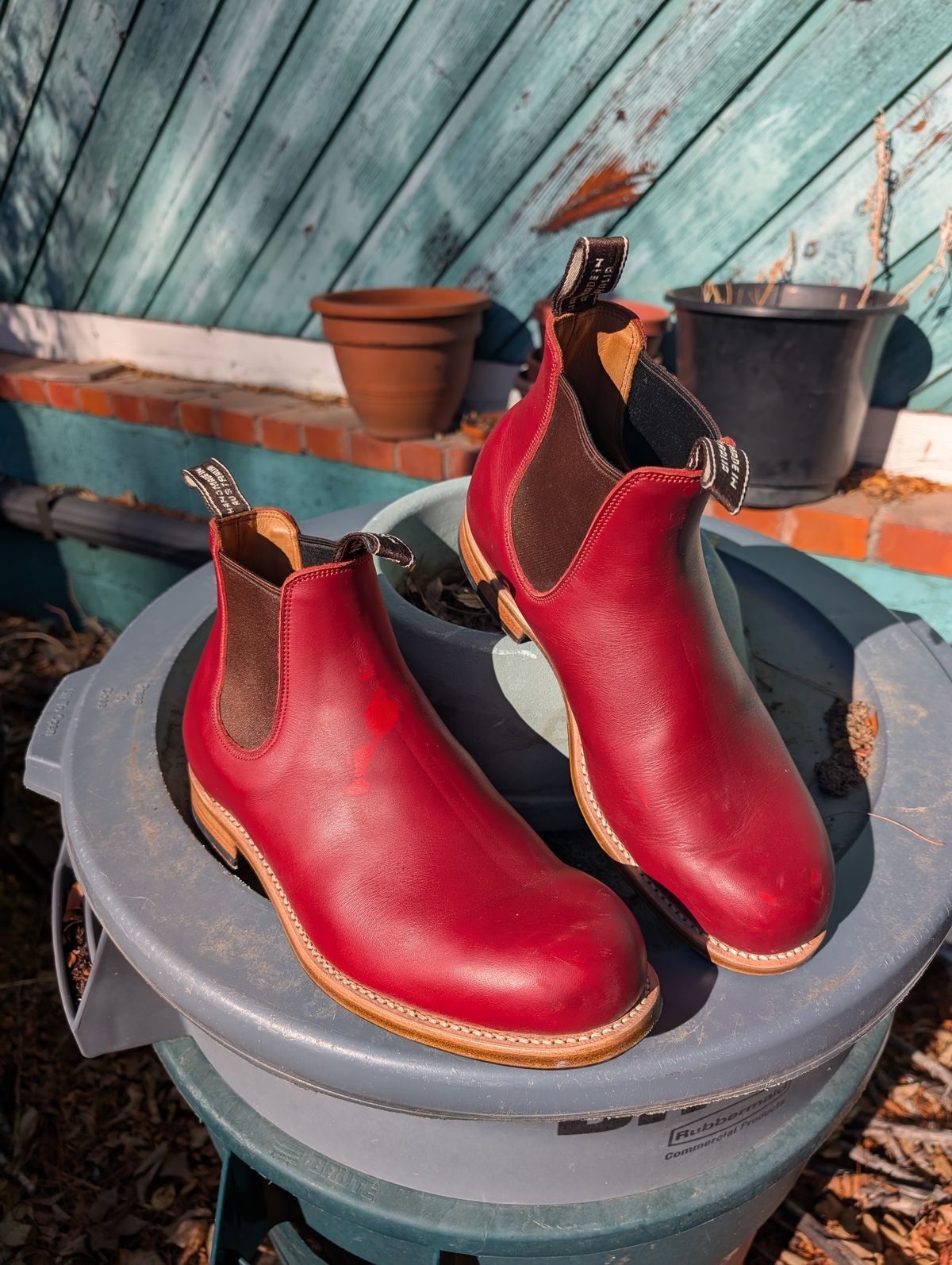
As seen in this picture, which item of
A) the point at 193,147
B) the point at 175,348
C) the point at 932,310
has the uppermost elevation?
the point at 932,310

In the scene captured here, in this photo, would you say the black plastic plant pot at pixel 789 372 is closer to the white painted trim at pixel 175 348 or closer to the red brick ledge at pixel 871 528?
the red brick ledge at pixel 871 528

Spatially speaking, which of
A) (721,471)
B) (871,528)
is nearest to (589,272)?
(721,471)

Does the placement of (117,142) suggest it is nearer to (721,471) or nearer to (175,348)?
(175,348)

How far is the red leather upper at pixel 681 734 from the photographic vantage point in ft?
2.14

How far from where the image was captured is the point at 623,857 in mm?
727

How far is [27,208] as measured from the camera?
97.0 inches

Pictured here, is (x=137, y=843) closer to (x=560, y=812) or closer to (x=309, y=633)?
(x=309, y=633)

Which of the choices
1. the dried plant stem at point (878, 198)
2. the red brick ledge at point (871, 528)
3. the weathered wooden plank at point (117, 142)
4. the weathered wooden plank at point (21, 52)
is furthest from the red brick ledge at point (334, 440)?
the weathered wooden plank at point (21, 52)

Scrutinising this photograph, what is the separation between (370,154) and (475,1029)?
1852 millimetres

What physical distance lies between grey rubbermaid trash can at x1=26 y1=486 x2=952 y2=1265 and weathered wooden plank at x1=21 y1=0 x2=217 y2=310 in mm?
1681

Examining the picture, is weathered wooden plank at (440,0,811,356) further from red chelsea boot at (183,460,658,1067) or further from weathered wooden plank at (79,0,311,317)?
red chelsea boot at (183,460,658,1067)

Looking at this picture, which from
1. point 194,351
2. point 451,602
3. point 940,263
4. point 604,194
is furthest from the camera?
point 194,351

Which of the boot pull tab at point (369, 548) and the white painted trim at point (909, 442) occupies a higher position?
the white painted trim at point (909, 442)

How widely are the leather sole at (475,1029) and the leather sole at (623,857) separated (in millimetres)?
59
